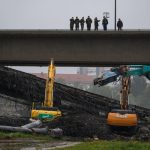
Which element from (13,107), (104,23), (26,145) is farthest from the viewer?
(104,23)

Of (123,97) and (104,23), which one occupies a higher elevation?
(104,23)

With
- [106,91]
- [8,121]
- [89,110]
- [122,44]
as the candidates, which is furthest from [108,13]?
[106,91]

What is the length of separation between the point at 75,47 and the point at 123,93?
13899mm

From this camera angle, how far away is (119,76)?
26.8 meters

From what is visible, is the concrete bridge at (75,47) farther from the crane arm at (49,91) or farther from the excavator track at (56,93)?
the crane arm at (49,91)

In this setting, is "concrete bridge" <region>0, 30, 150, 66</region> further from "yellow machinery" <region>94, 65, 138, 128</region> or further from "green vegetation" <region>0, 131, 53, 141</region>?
"green vegetation" <region>0, 131, 53, 141</region>

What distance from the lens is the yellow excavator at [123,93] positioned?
2302 centimetres

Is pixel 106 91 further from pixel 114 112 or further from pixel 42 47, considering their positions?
pixel 114 112

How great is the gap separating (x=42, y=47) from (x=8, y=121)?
14.2 metres

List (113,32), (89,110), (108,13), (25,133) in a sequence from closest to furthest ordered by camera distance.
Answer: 1. (25,133)
2. (89,110)
3. (113,32)
4. (108,13)

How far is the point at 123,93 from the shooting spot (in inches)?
997

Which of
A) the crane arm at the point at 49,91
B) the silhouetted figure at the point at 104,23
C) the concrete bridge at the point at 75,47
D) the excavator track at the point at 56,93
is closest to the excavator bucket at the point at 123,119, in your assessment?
the crane arm at the point at 49,91

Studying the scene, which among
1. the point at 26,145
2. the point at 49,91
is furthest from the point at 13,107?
the point at 26,145

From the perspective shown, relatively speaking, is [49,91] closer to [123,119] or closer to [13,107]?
[123,119]
